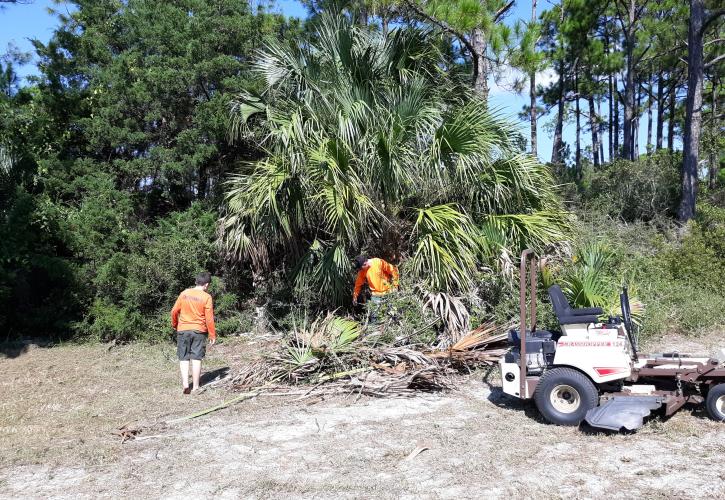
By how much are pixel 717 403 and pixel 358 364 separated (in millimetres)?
3872

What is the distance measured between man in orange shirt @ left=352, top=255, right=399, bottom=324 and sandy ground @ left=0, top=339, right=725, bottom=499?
69.5 inches

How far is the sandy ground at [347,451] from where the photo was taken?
4.61 metres

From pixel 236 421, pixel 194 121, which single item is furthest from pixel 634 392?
pixel 194 121

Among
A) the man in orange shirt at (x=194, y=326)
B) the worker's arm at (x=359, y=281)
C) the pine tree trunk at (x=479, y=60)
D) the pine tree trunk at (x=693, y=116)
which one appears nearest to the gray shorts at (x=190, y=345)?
the man in orange shirt at (x=194, y=326)

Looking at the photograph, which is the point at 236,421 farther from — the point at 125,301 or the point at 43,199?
the point at 43,199

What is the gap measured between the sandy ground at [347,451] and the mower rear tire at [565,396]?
160mm

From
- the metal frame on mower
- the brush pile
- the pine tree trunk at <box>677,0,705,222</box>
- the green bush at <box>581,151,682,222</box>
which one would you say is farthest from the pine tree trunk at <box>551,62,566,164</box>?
the metal frame on mower

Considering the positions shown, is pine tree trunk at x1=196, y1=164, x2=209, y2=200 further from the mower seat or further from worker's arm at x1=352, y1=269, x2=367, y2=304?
the mower seat

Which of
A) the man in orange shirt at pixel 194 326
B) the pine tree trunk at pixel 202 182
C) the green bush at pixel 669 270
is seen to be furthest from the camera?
the pine tree trunk at pixel 202 182

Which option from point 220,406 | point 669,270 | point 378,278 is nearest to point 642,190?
A: point 669,270

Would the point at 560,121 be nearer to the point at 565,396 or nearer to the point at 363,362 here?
the point at 363,362

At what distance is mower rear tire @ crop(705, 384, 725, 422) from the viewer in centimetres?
570

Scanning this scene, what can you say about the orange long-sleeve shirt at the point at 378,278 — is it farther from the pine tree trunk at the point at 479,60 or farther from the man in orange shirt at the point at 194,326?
the pine tree trunk at the point at 479,60

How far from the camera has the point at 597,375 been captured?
590cm
